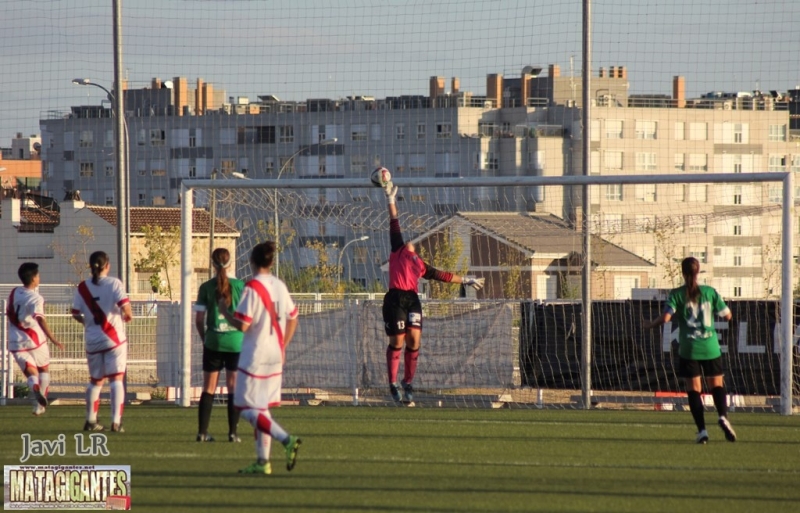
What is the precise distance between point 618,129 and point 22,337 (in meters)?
86.3

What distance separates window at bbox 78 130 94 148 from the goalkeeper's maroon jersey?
101152 millimetres

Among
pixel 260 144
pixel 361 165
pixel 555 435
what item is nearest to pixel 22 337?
pixel 555 435

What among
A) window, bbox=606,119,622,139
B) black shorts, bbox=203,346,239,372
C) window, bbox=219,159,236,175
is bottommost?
black shorts, bbox=203,346,239,372

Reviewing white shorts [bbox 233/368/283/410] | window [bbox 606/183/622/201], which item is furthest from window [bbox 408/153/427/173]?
white shorts [bbox 233/368/283/410]

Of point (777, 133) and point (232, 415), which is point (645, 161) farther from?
point (232, 415)

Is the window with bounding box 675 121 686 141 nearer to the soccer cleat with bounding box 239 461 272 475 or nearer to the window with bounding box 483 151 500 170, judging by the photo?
the window with bounding box 483 151 500 170

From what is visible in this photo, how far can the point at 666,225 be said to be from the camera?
2175 cm

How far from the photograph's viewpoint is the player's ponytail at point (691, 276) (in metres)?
12.7

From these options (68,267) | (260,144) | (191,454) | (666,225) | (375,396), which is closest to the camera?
(191,454)

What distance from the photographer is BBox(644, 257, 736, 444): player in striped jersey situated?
12852mm

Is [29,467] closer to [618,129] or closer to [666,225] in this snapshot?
[666,225]

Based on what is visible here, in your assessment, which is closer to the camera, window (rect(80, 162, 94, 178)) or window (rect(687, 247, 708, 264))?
window (rect(687, 247, 708, 264))

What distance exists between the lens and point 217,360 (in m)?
12.7

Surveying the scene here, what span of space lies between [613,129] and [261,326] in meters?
91.1
